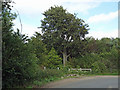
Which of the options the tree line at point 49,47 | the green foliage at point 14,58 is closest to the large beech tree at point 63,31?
the tree line at point 49,47

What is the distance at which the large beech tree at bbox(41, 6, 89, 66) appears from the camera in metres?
26.4

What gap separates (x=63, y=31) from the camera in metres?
26.8

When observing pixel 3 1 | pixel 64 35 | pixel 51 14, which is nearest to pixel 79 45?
pixel 64 35

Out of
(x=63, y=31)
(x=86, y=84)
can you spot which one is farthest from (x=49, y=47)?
(x=86, y=84)

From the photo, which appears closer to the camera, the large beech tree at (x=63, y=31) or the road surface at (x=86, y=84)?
the road surface at (x=86, y=84)

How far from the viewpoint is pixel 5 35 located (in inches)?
320

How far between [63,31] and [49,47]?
156 inches

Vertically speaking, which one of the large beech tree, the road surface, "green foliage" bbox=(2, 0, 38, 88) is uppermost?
the large beech tree

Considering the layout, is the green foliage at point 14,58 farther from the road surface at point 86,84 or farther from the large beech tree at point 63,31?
the large beech tree at point 63,31

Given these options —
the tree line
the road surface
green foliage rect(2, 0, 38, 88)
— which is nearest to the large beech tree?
the tree line

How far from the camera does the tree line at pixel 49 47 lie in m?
8.30

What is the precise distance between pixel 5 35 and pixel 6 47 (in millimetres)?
706

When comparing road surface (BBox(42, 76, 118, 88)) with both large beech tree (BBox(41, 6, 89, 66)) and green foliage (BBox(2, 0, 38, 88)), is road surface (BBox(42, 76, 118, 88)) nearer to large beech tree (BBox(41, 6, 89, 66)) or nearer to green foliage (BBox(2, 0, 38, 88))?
green foliage (BBox(2, 0, 38, 88))

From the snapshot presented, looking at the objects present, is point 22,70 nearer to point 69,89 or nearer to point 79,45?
point 69,89
